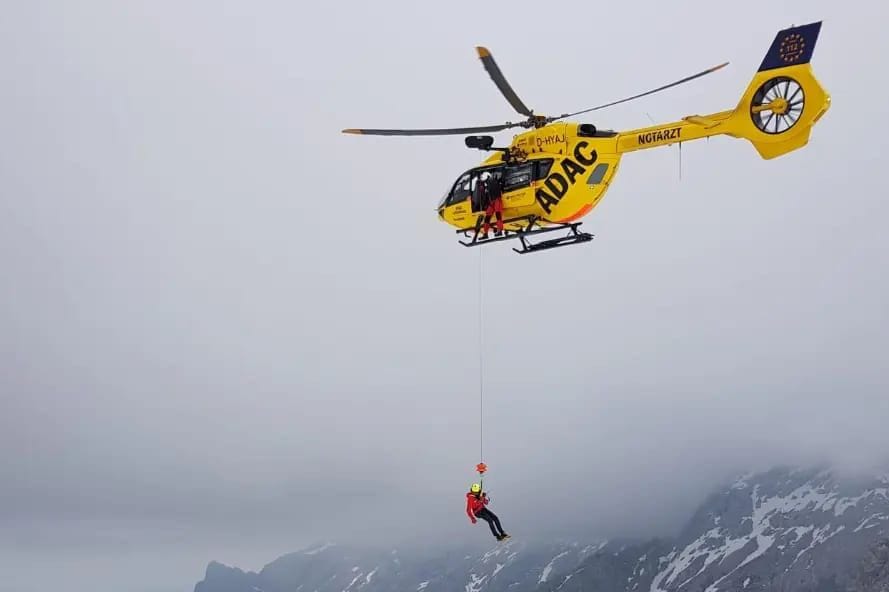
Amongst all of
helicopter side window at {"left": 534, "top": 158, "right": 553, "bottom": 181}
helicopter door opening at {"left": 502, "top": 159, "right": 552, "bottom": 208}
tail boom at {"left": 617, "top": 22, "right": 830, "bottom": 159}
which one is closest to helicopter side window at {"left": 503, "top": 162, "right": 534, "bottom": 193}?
helicopter door opening at {"left": 502, "top": 159, "right": 552, "bottom": 208}

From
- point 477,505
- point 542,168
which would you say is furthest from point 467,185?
point 477,505

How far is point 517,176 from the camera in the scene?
68.7m

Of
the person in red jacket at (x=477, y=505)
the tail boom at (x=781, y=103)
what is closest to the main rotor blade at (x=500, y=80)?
the tail boom at (x=781, y=103)

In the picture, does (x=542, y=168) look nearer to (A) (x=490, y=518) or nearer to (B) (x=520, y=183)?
(B) (x=520, y=183)

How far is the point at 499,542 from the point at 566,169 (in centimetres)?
2164

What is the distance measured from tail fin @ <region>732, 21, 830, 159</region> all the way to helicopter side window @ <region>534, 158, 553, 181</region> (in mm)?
11419

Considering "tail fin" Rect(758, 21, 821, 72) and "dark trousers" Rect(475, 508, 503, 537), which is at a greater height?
"tail fin" Rect(758, 21, 821, 72)

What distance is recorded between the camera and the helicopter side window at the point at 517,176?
68.0 meters

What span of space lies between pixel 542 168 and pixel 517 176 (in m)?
1.79

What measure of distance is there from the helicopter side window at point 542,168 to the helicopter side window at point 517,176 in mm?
330

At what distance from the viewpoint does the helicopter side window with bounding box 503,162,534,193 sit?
6800 cm

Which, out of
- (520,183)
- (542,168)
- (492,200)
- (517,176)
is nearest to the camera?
(542,168)

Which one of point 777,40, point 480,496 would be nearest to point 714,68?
point 777,40

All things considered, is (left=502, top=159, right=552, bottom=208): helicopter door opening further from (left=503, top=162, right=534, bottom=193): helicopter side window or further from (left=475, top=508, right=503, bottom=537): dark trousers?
(left=475, top=508, right=503, bottom=537): dark trousers
